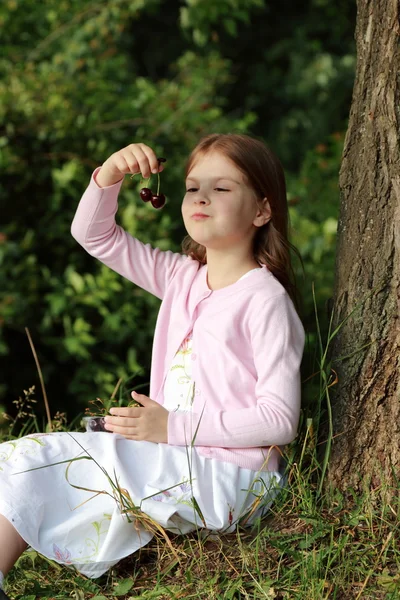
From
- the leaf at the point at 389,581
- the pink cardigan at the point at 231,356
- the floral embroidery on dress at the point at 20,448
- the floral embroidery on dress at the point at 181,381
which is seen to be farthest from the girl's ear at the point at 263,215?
the leaf at the point at 389,581

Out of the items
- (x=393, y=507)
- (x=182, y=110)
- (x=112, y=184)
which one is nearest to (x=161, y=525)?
(x=393, y=507)

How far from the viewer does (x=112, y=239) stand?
2.80 meters

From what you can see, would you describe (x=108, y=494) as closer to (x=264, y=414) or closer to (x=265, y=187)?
(x=264, y=414)

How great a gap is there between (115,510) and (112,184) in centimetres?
98

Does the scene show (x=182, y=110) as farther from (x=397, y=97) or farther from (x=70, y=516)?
(x=70, y=516)

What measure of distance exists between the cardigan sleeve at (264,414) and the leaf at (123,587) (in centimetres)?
37

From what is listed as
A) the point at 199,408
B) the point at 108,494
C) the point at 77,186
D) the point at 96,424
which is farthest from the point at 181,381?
the point at 77,186

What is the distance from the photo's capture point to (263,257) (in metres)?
2.65

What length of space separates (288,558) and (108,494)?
488mm

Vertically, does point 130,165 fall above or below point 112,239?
above

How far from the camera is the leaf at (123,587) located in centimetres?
228

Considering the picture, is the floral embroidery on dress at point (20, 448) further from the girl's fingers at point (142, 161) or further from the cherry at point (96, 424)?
the girl's fingers at point (142, 161)

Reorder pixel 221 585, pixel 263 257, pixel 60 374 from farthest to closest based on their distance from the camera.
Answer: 1. pixel 60 374
2. pixel 263 257
3. pixel 221 585

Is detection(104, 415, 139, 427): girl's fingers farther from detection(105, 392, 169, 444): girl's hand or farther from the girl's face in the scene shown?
the girl's face
